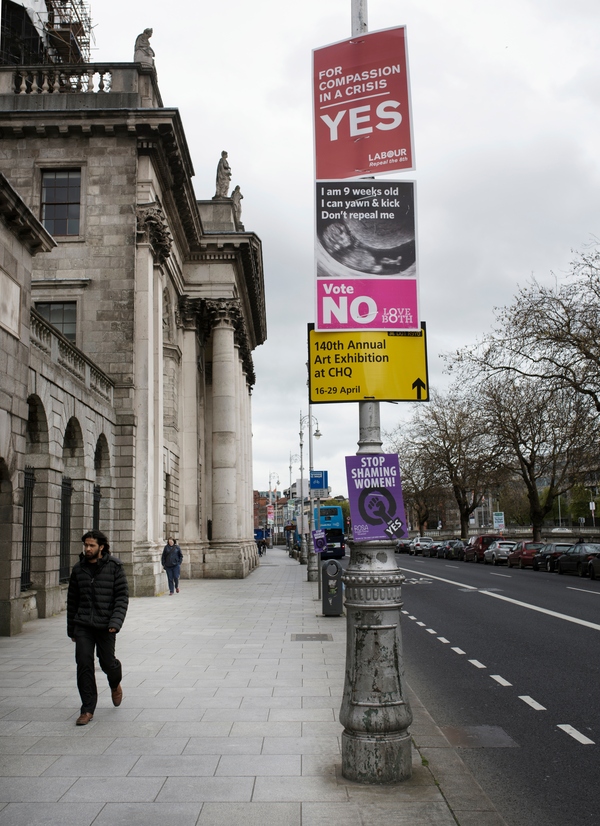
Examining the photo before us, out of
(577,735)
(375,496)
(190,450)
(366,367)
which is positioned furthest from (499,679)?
(190,450)

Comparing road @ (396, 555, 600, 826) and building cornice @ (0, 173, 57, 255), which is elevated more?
building cornice @ (0, 173, 57, 255)

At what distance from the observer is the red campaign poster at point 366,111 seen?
666 centimetres

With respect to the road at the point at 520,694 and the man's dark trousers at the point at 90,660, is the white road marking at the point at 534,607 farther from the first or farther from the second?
the man's dark trousers at the point at 90,660

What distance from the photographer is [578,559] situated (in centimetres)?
3506

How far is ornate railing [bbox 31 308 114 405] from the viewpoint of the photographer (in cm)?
1683

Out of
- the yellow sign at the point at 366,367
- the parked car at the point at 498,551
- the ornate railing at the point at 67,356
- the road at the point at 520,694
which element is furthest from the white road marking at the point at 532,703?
the parked car at the point at 498,551

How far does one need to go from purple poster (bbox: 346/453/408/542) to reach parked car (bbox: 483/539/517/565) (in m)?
43.6

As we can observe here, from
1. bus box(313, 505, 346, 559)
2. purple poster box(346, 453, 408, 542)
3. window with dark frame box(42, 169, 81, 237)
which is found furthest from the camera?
bus box(313, 505, 346, 559)

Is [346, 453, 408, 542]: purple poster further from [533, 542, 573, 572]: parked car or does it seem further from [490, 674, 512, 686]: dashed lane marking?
[533, 542, 573, 572]: parked car

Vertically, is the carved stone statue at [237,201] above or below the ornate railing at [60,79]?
above

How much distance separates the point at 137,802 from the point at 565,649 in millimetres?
9054

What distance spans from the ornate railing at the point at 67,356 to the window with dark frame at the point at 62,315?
8.71 ft

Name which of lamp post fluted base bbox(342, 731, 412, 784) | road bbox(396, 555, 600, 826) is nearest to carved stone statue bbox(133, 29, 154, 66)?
road bbox(396, 555, 600, 826)

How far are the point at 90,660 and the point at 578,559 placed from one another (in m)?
30.7
